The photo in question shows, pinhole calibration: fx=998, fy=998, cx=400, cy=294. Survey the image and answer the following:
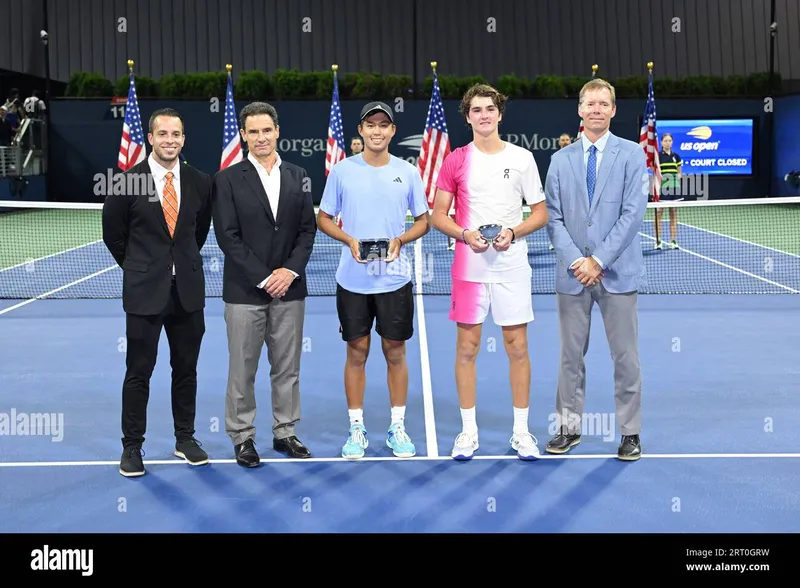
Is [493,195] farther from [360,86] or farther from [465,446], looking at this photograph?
[360,86]

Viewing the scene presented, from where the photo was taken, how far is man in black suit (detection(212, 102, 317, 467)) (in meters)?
5.68

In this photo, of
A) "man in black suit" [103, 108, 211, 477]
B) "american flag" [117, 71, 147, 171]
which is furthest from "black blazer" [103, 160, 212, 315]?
"american flag" [117, 71, 147, 171]

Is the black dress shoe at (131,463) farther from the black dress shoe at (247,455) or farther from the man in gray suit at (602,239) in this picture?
the man in gray suit at (602,239)

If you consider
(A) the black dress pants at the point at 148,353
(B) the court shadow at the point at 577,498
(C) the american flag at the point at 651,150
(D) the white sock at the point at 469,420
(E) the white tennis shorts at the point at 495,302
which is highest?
(C) the american flag at the point at 651,150

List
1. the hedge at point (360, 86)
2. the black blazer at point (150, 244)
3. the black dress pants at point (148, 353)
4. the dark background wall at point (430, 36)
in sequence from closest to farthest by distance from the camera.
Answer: the black blazer at point (150, 244) < the black dress pants at point (148, 353) < the hedge at point (360, 86) < the dark background wall at point (430, 36)

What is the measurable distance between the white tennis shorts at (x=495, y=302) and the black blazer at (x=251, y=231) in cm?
94

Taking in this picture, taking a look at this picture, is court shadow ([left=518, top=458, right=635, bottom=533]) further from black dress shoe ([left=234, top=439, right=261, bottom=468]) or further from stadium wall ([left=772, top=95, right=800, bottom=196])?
stadium wall ([left=772, top=95, right=800, bottom=196])

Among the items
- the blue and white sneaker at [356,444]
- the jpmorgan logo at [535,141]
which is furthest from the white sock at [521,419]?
the jpmorgan logo at [535,141]

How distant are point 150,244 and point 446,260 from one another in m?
11.2

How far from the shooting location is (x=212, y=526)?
4.74 m

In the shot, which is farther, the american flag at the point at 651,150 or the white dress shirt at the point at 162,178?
the american flag at the point at 651,150

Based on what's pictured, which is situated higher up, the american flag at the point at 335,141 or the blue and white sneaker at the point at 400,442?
the american flag at the point at 335,141

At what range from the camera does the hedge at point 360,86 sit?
28.8 metres

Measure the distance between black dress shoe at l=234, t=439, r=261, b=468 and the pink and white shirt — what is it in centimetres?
158
